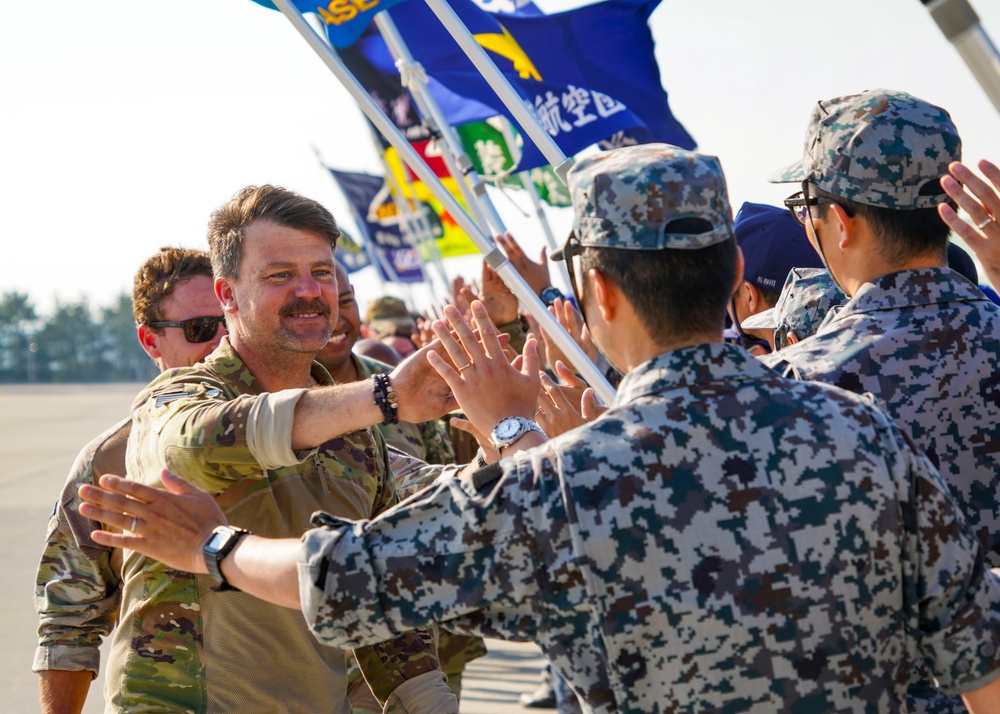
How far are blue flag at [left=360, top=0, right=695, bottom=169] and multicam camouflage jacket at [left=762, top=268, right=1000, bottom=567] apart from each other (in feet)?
16.3

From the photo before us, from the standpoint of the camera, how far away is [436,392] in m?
3.12

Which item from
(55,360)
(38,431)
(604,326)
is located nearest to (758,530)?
(604,326)

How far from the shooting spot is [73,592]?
393 cm

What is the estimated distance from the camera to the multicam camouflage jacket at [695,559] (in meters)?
2.01

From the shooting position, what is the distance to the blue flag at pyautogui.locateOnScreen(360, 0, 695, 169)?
24.5 feet

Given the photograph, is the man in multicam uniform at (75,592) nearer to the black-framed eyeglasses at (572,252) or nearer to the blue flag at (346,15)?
the black-framed eyeglasses at (572,252)

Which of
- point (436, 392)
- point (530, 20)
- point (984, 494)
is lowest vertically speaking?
point (984, 494)

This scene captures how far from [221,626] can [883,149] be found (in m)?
2.16

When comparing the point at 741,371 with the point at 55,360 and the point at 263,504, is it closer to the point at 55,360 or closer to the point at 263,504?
the point at 263,504

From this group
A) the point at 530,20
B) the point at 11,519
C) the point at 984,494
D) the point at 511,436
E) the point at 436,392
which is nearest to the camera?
the point at 984,494

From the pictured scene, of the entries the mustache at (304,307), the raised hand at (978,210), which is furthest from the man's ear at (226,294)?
the raised hand at (978,210)

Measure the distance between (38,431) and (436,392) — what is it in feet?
114

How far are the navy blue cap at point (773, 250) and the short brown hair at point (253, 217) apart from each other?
1593mm

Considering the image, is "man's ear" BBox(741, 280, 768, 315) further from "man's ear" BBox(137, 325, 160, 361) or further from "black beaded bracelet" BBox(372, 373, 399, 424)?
"man's ear" BBox(137, 325, 160, 361)
